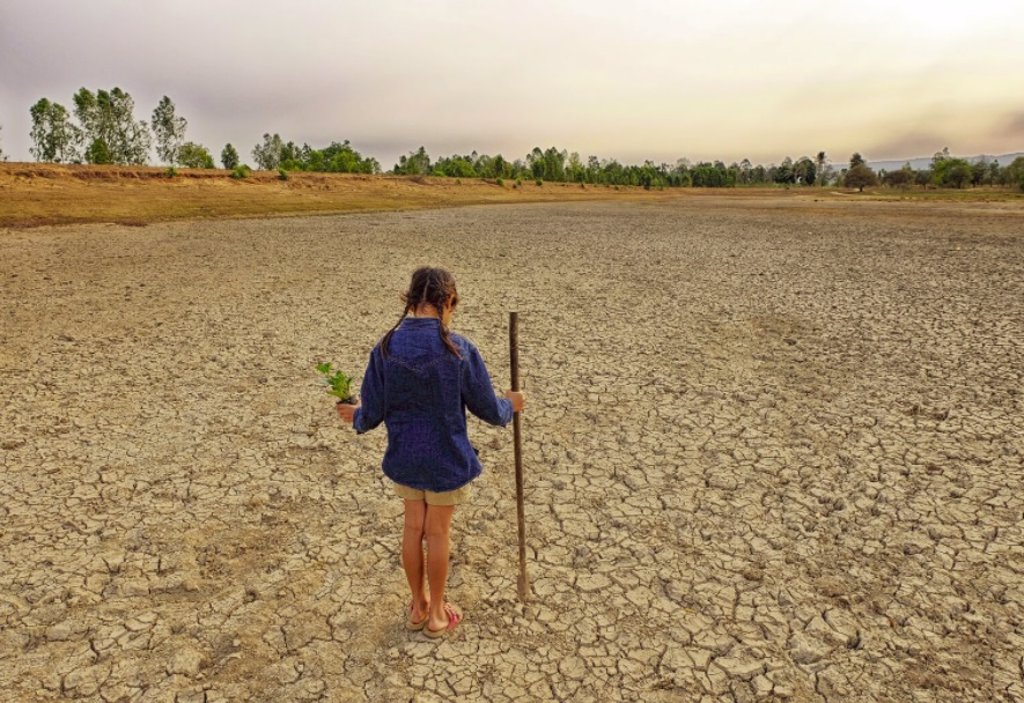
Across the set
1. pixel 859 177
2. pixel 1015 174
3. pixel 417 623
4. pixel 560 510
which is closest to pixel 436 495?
pixel 417 623

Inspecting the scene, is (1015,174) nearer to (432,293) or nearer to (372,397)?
(432,293)

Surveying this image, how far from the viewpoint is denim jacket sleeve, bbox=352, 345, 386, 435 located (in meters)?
2.81

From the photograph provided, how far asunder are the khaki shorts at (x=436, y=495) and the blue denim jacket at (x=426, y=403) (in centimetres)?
5

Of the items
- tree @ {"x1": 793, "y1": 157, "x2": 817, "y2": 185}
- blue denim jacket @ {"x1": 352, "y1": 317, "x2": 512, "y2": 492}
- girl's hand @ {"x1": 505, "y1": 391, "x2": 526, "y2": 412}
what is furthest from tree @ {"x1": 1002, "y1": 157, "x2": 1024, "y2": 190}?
blue denim jacket @ {"x1": 352, "y1": 317, "x2": 512, "y2": 492}

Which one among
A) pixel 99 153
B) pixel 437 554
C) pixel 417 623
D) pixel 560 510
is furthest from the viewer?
pixel 99 153

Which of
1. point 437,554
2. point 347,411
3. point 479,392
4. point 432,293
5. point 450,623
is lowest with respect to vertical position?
point 450,623

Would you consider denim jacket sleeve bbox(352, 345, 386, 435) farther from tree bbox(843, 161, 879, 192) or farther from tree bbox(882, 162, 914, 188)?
tree bbox(882, 162, 914, 188)

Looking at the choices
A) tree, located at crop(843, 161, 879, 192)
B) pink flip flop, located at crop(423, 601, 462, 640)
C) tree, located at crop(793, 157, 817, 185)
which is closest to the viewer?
pink flip flop, located at crop(423, 601, 462, 640)

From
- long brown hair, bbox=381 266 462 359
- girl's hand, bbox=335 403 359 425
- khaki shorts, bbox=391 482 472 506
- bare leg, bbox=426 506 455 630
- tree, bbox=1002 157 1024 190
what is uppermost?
tree, bbox=1002 157 1024 190

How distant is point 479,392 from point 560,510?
217 centimetres

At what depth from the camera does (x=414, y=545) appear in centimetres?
311

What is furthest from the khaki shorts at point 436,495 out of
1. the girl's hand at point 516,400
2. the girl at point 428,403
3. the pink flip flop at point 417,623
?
the pink flip flop at point 417,623

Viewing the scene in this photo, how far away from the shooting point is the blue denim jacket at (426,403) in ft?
8.99

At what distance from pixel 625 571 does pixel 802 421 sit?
10.6 ft
